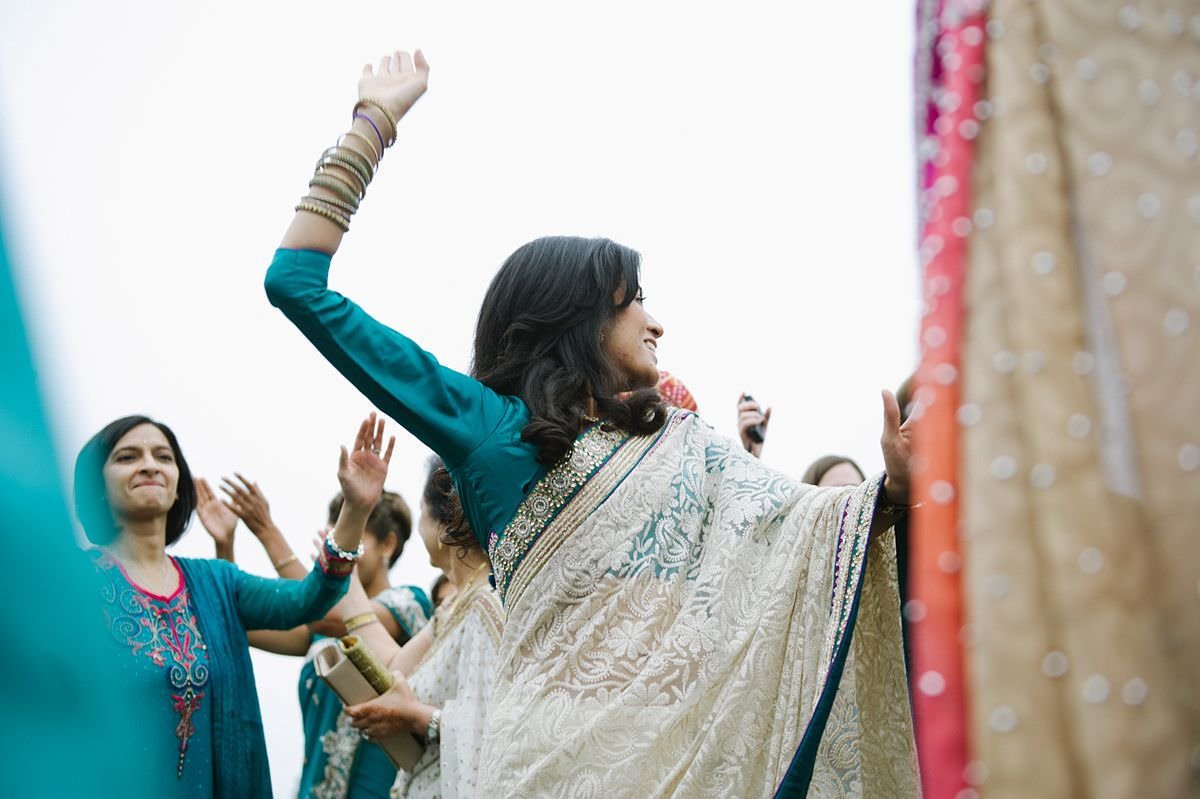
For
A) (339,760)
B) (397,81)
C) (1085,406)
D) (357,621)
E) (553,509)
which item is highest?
(397,81)

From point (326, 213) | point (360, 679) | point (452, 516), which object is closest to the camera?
point (326, 213)

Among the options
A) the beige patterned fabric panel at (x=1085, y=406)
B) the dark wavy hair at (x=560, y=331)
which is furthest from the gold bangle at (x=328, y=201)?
the beige patterned fabric panel at (x=1085, y=406)

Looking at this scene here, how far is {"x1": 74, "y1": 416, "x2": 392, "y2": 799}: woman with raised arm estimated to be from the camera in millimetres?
2889

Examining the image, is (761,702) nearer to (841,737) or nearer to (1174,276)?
(841,737)

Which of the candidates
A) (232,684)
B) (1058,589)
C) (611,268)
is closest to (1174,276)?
(1058,589)

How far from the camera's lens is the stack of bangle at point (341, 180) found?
1.99 m

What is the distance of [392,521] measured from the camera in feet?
15.2

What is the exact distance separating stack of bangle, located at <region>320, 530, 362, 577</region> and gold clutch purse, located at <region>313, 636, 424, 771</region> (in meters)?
0.34

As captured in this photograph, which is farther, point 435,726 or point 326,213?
point 435,726

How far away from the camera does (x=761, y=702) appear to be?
2.02m

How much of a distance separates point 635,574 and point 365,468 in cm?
141

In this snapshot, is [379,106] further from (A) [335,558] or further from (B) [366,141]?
(A) [335,558]

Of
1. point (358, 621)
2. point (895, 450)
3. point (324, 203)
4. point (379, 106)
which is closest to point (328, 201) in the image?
point (324, 203)

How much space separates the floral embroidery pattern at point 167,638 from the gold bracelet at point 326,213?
1409mm
